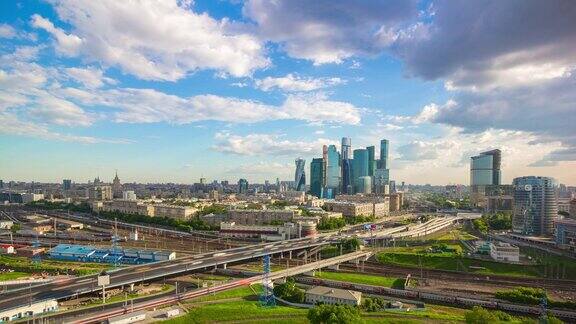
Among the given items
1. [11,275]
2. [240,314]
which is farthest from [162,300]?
[11,275]

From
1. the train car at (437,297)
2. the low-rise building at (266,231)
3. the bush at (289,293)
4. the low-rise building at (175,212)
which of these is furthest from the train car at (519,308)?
the low-rise building at (175,212)

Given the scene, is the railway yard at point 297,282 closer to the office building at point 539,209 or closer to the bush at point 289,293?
the bush at point 289,293

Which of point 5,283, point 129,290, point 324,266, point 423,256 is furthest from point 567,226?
point 5,283

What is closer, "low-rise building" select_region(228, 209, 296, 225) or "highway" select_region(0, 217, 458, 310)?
"highway" select_region(0, 217, 458, 310)

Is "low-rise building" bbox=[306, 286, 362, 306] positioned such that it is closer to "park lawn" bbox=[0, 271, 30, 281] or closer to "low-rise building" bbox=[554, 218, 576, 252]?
"park lawn" bbox=[0, 271, 30, 281]

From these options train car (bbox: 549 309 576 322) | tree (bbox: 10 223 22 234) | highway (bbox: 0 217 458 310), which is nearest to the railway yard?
train car (bbox: 549 309 576 322)

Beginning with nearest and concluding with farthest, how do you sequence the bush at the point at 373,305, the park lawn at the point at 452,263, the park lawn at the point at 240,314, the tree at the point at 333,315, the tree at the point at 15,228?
1. the tree at the point at 333,315
2. the park lawn at the point at 240,314
3. the bush at the point at 373,305
4. the park lawn at the point at 452,263
5. the tree at the point at 15,228

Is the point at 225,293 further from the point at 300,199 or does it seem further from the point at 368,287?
the point at 300,199
